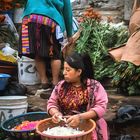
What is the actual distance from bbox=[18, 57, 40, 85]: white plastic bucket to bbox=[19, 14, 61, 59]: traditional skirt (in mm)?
574

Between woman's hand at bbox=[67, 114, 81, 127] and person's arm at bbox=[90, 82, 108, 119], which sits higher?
person's arm at bbox=[90, 82, 108, 119]

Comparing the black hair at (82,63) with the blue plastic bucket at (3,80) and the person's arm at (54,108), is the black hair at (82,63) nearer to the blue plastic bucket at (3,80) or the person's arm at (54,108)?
the person's arm at (54,108)

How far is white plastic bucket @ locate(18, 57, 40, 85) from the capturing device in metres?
6.98

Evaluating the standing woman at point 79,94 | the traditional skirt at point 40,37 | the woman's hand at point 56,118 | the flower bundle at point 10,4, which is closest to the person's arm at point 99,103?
the standing woman at point 79,94

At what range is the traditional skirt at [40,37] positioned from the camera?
621 centimetres

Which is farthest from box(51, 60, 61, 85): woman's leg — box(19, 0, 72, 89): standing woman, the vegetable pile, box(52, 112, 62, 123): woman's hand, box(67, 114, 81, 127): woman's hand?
box(67, 114, 81, 127): woman's hand

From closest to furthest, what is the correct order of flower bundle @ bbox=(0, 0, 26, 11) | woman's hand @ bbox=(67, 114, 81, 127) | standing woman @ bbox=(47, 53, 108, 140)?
1. woman's hand @ bbox=(67, 114, 81, 127)
2. standing woman @ bbox=(47, 53, 108, 140)
3. flower bundle @ bbox=(0, 0, 26, 11)

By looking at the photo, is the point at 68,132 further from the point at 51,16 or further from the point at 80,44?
the point at 80,44

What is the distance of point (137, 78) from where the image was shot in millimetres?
5863

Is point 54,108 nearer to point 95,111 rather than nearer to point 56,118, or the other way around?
point 56,118

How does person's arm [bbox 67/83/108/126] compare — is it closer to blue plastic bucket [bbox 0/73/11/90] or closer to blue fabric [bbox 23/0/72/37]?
blue plastic bucket [bbox 0/73/11/90]

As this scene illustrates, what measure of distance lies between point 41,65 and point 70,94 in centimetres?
233

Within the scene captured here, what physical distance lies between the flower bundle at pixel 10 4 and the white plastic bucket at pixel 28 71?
1.50 meters

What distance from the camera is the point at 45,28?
622 cm
